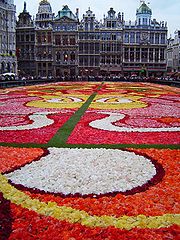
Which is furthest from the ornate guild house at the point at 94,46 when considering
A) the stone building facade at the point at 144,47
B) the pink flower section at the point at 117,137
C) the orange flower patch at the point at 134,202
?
the orange flower patch at the point at 134,202

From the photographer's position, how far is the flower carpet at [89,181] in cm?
479

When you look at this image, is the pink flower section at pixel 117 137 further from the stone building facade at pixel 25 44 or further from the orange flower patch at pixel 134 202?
the stone building facade at pixel 25 44

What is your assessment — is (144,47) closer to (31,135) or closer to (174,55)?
(174,55)

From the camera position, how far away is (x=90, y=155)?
852 centimetres

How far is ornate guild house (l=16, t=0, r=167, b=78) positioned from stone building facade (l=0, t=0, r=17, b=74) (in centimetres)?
701

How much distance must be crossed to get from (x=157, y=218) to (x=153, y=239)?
2.06 feet

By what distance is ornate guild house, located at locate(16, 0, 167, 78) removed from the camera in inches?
2968

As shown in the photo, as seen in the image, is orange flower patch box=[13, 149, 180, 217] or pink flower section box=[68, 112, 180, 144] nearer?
orange flower patch box=[13, 149, 180, 217]

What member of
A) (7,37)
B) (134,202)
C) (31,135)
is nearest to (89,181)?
(134,202)

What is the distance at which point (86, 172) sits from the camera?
7191 millimetres

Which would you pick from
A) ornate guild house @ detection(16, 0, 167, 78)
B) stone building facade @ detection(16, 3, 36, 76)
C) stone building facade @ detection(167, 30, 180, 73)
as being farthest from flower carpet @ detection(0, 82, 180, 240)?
stone building facade @ detection(167, 30, 180, 73)

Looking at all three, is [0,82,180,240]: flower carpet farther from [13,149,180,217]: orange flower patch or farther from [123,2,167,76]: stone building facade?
[123,2,167,76]: stone building facade

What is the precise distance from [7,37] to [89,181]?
218 feet

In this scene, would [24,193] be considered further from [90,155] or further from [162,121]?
[162,121]
